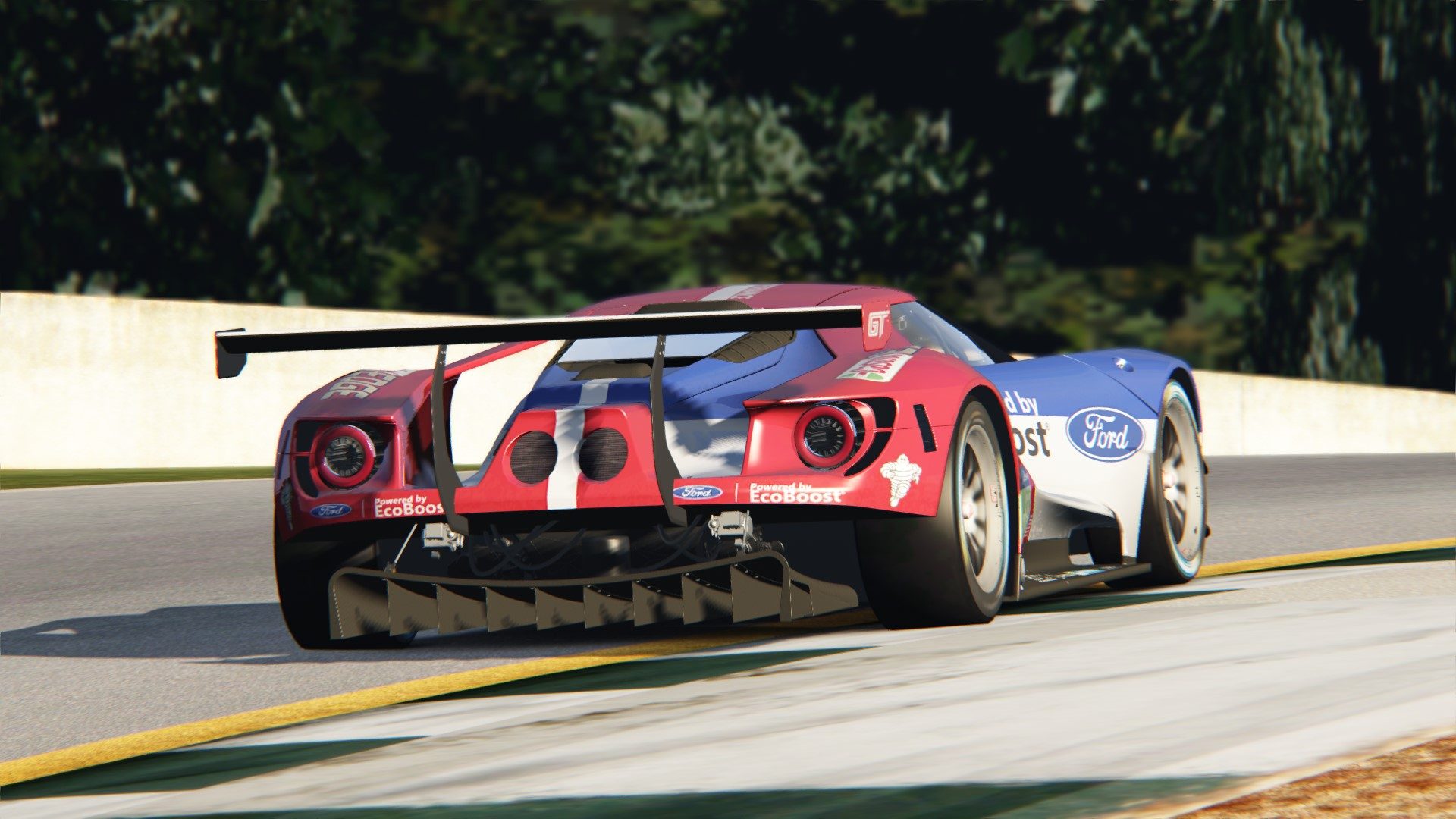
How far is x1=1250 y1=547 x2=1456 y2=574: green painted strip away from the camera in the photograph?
873 centimetres

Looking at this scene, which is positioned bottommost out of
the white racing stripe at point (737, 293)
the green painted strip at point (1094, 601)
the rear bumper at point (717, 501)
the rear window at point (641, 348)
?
the green painted strip at point (1094, 601)

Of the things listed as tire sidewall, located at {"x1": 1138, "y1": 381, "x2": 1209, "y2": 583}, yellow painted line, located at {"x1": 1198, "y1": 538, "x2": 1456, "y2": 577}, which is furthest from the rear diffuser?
yellow painted line, located at {"x1": 1198, "y1": 538, "x2": 1456, "y2": 577}

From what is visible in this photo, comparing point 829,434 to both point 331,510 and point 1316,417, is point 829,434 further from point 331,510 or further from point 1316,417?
point 1316,417

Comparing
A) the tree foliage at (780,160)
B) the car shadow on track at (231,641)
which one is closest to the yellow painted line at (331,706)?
the car shadow on track at (231,641)

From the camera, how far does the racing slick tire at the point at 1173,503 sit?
7.70 meters

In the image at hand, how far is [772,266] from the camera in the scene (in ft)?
80.6

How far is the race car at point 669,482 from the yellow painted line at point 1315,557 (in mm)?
1900

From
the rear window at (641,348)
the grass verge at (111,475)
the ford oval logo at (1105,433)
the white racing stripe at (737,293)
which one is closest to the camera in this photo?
the rear window at (641,348)

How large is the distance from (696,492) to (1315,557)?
429 cm

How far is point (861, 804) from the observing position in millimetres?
3910

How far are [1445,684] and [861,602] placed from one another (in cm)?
276

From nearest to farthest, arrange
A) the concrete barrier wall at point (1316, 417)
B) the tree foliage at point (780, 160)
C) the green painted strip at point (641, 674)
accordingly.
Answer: the green painted strip at point (641, 674), the tree foliage at point (780, 160), the concrete barrier wall at point (1316, 417)

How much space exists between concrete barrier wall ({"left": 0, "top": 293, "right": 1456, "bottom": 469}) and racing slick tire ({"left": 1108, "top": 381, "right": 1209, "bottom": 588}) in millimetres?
9930

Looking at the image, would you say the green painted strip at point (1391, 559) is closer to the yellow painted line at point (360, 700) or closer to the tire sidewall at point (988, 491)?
the tire sidewall at point (988, 491)
